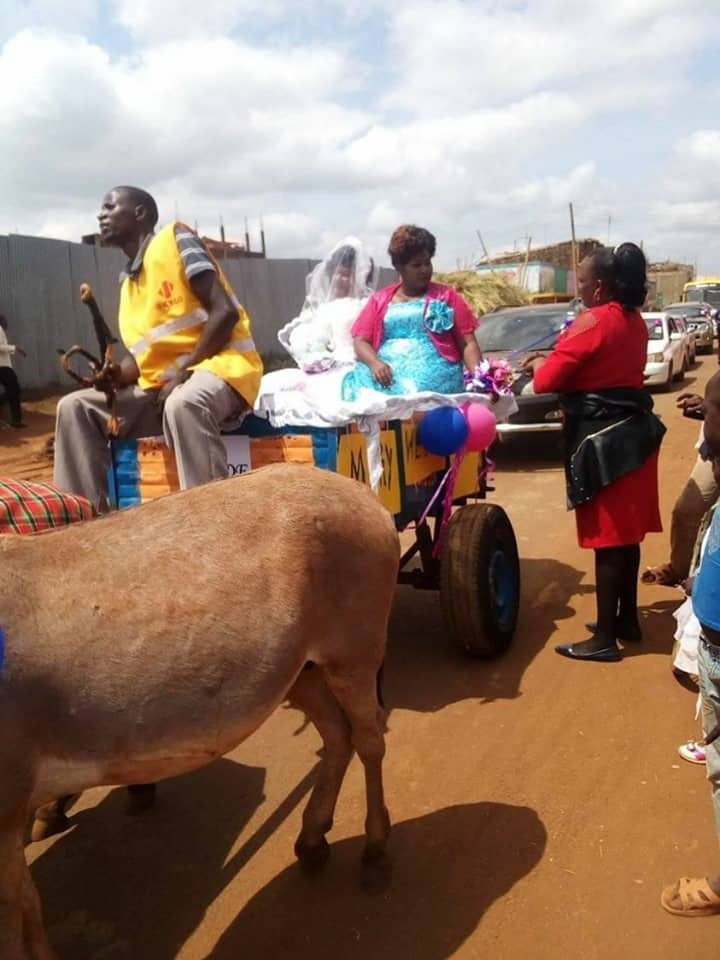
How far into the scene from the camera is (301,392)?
13.4 feet

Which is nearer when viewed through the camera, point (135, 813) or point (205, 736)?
point (205, 736)

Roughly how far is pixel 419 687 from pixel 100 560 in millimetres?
2546

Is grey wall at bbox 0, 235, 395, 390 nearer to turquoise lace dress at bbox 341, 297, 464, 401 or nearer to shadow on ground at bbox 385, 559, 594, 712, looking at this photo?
shadow on ground at bbox 385, 559, 594, 712

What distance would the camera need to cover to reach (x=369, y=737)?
9.96 feet

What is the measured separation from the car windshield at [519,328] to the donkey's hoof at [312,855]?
9158 mm

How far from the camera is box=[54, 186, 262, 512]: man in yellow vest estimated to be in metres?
3.63

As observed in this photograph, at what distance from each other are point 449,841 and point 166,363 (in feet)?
8.00

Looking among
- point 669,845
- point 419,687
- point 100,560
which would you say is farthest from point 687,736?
point 100,560

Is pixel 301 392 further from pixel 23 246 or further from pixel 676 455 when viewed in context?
pixel 23 246

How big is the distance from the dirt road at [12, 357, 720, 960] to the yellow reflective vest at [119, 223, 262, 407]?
1.83 meters

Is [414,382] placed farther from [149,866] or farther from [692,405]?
[149,866]

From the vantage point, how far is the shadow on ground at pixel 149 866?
2.79 meters

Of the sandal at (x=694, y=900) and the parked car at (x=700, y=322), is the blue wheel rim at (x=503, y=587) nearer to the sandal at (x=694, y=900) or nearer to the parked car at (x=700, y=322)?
the sandal at (x=694, y=900)

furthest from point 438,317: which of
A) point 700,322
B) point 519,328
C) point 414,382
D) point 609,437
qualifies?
point 700,322
